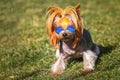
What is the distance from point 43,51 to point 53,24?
90.4 inches

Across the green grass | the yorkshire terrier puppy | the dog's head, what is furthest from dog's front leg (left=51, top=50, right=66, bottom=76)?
the dog's head

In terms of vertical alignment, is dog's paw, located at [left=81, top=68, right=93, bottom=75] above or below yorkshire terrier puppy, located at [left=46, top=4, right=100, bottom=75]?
below

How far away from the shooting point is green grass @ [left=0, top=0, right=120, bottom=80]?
29.6 feet

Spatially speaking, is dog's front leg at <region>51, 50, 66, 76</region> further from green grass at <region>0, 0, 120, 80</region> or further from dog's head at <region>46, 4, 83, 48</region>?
dog's head at <region>46, 4, 83, 48</region>

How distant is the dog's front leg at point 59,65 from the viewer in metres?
8.91

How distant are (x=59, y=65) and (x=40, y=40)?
304 centimetres

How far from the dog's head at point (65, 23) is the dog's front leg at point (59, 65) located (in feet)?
2.26

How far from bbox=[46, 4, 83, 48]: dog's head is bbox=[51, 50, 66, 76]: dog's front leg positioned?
688mm

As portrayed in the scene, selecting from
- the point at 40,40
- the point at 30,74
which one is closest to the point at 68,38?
the point at 30,74

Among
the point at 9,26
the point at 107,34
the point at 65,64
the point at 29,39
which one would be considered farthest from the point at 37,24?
the point at 65,64

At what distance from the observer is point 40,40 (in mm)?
11945

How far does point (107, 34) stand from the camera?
1193 centimetres

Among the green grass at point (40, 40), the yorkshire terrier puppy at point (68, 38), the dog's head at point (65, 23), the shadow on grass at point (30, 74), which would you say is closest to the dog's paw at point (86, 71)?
the yorkshire terrier puppy at point (68, 38)

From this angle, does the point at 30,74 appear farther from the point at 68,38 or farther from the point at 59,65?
the point at 68,38
